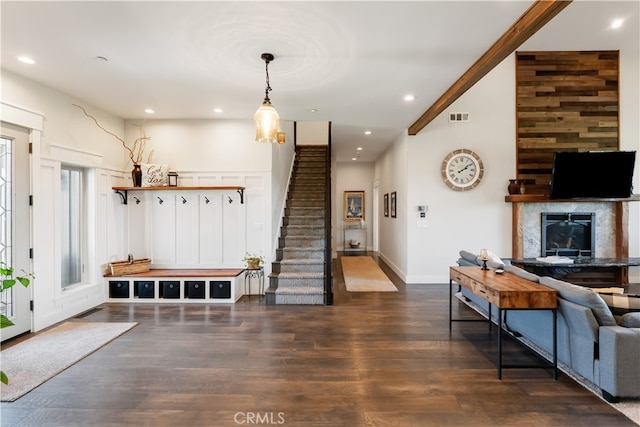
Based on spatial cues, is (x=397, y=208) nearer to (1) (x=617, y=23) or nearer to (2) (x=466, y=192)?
(2) (x=466, y=192)

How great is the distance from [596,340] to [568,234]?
4383 mm

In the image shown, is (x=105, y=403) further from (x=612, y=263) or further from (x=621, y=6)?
(x=621, y=6)

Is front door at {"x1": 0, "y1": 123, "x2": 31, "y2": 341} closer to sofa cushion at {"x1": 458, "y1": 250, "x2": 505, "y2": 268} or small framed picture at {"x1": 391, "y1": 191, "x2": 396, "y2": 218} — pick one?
sofa cushion at {"x1": 458, "y1": 250, "x2": 505, "y2": 268}

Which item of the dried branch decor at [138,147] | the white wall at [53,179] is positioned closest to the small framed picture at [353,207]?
the dried branch decor at [138,147]

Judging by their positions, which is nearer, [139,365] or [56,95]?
[139,365]

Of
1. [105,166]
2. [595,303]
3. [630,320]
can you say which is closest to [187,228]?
[105,166]

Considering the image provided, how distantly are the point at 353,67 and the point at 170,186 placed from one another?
3.45 m

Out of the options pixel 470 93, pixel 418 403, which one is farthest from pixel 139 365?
pixel 470 93

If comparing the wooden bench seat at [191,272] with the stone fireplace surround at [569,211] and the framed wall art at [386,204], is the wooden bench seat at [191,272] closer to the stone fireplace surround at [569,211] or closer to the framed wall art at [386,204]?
the framed wall art at [386,204]

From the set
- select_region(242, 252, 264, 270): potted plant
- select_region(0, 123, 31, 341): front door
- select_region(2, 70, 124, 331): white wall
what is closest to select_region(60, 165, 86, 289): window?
select_region(2, 70, 124, 331): white wall

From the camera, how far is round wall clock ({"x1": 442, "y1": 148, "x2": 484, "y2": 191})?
6.09 metres

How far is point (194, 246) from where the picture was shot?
216 inches

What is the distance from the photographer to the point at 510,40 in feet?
9.22

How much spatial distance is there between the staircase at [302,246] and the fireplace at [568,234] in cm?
412
